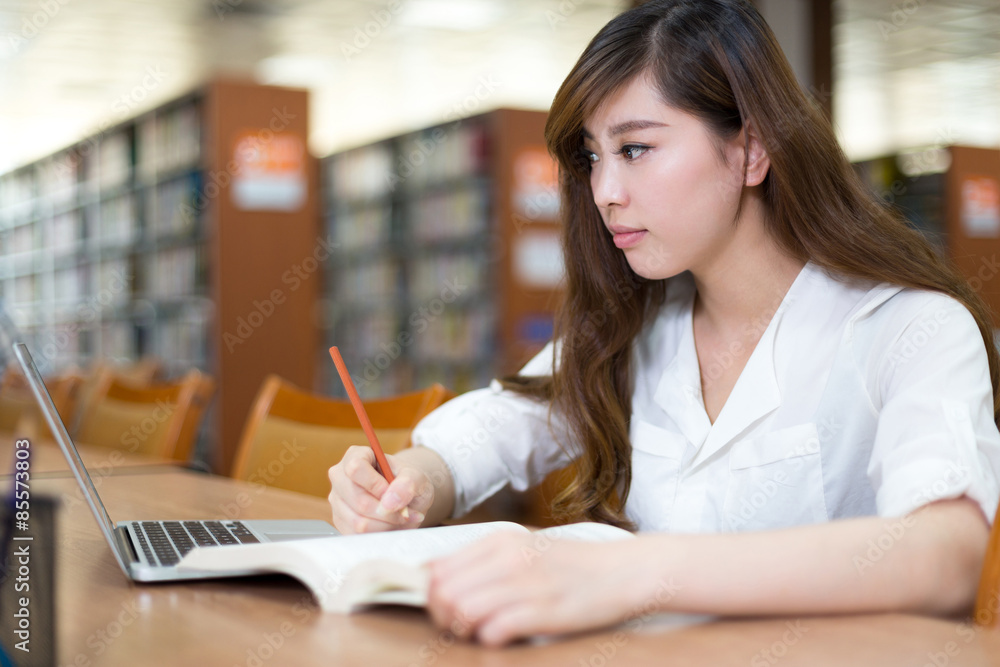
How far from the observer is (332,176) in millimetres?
7242

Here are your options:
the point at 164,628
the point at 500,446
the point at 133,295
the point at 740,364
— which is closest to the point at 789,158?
the point at 740,364

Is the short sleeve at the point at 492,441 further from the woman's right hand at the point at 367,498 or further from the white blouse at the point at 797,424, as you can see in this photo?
the woman's right hand at the point at 367,498

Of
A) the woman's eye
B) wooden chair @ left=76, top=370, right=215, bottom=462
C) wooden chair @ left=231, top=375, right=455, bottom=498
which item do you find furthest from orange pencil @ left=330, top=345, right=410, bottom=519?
wooden chair @ left=76, top=370, right=215, bottom=462

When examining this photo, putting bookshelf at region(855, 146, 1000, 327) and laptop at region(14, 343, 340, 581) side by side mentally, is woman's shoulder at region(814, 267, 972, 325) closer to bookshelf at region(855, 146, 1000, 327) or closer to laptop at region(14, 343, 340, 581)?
laptop at region(14, 343, 340, 581)

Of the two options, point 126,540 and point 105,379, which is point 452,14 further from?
→ point 126,540

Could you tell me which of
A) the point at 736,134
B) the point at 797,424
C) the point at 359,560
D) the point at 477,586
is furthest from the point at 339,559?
the point at 736,134

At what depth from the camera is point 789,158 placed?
1.15 m

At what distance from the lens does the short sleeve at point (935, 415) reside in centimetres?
82

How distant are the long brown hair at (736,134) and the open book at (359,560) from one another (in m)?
0.42

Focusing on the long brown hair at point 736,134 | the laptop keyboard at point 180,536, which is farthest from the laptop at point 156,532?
the long brown hair at point 736,134

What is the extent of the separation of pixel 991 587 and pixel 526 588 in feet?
1.34

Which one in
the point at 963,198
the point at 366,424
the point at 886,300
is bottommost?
the point at 366,424

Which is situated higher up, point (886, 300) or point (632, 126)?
point (632, 126)

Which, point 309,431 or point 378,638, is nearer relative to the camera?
point 378,638
